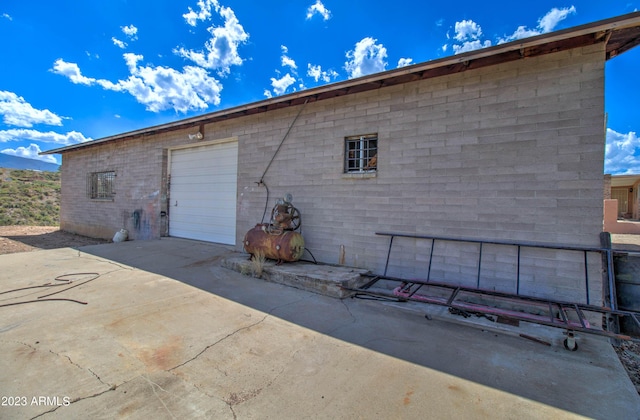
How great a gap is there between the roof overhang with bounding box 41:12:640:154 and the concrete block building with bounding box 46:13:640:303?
0.06 feet

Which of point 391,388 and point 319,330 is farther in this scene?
point 319,330

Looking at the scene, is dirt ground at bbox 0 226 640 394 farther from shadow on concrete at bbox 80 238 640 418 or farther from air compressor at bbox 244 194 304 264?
air compressor at bbox 244 194 304 264

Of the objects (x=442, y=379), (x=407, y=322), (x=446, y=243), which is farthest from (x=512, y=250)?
(x=442, y=379)

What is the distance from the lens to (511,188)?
14.5 ft

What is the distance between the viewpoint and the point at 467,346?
3.18 metres

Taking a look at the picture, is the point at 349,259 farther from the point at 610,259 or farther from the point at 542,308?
the point at 610,259

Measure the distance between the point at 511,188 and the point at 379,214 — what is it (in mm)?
2130

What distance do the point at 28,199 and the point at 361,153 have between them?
25977 mm

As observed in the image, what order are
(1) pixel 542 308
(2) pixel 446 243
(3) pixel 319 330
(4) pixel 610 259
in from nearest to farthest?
(3) pixel 319 330 < (4) pixel 610 259 < (1) pixel 542 308 < (2) pixel 446 243

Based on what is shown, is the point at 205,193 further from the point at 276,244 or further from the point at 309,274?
the point at 309,274

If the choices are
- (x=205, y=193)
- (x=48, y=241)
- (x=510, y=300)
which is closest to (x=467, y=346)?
(x=510, y=300)

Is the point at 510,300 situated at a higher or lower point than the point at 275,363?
higher

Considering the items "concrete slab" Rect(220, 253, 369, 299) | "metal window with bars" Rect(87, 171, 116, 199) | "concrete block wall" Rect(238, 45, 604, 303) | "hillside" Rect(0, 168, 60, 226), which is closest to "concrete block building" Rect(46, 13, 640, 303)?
"concrete block wall" Rect(238, 45, 604, 303)

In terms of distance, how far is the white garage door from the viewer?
820 centimetres
